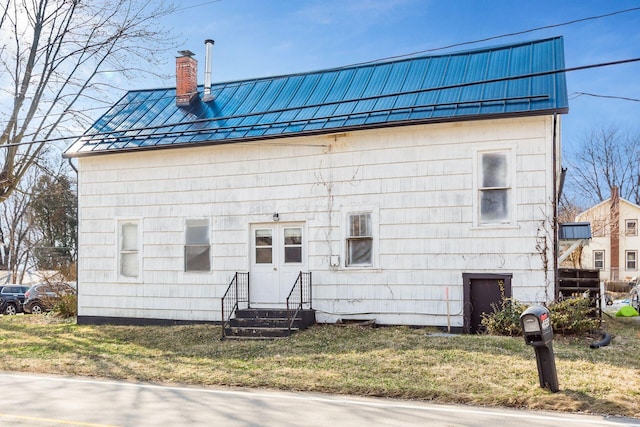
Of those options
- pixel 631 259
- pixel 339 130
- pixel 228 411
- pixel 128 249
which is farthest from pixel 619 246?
pixel 228 411

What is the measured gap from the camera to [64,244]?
1698 inches

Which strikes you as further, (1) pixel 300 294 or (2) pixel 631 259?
(2) pixel 631 259

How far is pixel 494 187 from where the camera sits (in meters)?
13.3

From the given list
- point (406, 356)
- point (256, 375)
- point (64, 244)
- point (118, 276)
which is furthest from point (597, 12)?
point (64, 244)

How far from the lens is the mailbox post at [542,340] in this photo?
793cm

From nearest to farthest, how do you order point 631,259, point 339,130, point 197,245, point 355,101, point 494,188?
point 494,188
point 339,130
point 355,101
point 197,245
point 631,259

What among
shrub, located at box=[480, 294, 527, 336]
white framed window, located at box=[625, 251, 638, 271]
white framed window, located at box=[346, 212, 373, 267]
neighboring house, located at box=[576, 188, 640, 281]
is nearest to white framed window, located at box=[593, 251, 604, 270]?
neighboring house, located at box=[576, 188, 640, 281]

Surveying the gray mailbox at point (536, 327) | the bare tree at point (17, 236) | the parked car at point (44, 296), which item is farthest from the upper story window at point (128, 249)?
the bare tree at point (17, 236)

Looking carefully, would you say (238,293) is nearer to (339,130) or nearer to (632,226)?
(339,130)

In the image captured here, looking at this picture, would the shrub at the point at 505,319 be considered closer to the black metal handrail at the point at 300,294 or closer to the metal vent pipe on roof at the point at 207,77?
the black metal handrail at the point at 300,294

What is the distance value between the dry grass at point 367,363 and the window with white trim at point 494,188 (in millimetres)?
2774

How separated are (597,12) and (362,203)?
621 cm

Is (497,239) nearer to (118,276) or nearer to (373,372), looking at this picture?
(373,372)

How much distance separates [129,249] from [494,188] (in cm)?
976
